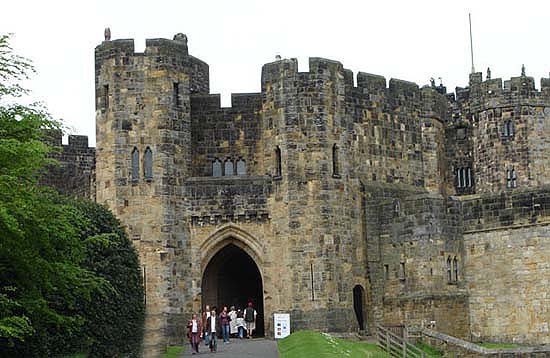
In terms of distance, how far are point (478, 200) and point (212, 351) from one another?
563 inches

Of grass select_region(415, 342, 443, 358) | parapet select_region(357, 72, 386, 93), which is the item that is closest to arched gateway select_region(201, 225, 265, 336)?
grass select_region(415, 342, 443, 358)

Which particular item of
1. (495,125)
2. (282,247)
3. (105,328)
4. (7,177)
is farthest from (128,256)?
(495,125)

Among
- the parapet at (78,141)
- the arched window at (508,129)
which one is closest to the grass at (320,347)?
the arched window at (508,129)

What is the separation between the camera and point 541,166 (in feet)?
208

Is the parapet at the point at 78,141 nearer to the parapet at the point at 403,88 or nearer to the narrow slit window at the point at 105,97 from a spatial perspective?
the narrow slit window at the point at 105,97

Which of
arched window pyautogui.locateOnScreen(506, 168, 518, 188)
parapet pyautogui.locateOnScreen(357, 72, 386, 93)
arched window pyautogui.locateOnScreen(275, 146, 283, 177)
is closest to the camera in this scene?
arched window pyautogui.locateOnScreen(275, 146, 283, 177)

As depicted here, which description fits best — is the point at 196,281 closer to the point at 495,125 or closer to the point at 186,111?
the point at 186,111

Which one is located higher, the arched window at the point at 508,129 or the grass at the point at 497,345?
the arched window at the point at 508,129

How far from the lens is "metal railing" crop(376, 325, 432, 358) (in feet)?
157

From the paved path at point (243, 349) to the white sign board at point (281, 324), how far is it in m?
0.53

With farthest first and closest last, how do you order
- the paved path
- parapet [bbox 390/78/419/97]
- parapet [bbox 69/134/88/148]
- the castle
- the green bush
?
parapet [bbox 69/134/88/148]
parapet [bbox 390/78/419/97]
the castle
the paved path
the green bush

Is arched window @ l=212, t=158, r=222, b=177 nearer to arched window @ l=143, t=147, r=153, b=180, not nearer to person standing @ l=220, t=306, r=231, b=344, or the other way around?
arched window @ l=143, t=147, r=153, b=180

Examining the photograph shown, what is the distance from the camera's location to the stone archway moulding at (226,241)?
177 ft

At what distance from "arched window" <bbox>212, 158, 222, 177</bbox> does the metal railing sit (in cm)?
974
